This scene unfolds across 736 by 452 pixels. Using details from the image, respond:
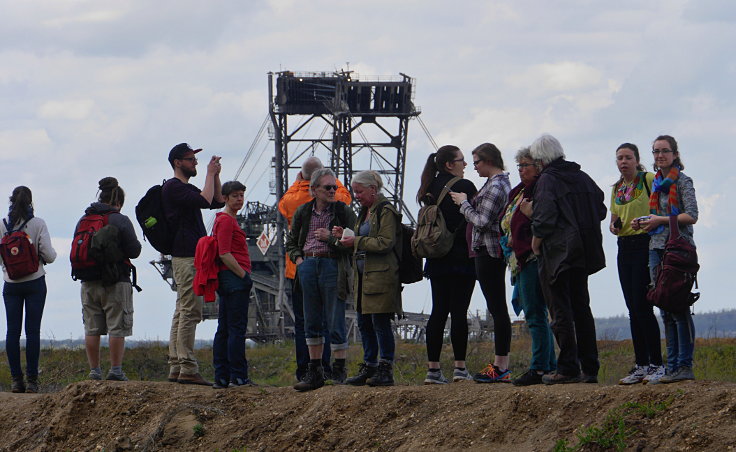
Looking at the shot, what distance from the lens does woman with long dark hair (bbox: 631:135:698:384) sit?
767 cm

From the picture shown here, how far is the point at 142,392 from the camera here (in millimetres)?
10000

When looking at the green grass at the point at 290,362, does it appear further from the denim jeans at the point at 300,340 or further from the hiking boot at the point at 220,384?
the hiking boot at the point at 220,384

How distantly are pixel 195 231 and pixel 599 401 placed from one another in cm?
448

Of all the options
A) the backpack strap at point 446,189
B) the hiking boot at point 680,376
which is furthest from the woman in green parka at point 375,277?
the hiking boot at point 680,376

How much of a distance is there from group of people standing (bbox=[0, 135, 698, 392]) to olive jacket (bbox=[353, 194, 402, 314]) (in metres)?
0.01

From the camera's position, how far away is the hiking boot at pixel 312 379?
→ 9.40 meters

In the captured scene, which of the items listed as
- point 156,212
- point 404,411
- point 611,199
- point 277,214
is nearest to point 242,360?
point 156,212

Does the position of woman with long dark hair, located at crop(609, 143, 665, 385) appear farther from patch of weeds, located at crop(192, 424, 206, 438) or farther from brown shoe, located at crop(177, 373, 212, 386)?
brown shoe, located at crop(177, 373, 212, 386)

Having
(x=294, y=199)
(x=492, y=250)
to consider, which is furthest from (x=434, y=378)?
(x=294, y=199)

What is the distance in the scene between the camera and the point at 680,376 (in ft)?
24.6

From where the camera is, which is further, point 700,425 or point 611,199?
point 611,199

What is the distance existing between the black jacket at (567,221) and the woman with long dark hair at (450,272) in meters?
1.09

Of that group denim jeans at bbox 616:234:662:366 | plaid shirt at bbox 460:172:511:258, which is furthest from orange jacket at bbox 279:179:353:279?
denim jeans at bbox 616:234:662:366

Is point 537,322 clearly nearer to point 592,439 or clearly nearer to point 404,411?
point 404,411
